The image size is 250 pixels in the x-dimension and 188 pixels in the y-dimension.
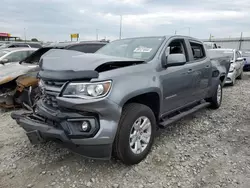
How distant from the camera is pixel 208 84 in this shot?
5.22 metres

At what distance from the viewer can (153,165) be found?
3.25 metres

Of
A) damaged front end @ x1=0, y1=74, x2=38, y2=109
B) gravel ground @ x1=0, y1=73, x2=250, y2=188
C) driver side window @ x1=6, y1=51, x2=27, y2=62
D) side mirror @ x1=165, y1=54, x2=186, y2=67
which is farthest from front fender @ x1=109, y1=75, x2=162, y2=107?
driver side window @ x1=6, y1=51, x2=27, y2=62

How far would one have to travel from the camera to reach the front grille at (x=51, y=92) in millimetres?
2845

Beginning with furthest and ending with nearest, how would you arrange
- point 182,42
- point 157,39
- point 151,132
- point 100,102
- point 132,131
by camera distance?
point 182,42 → point 157,39 → point 151,132 → point 132,131 → point 100,102

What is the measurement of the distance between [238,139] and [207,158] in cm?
108

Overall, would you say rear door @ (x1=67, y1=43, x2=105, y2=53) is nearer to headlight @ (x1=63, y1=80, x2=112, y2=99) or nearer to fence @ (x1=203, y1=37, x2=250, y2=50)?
headlight @ (x1=63, y1=80, x2=112, y2=99)

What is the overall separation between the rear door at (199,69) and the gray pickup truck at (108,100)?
0.56m

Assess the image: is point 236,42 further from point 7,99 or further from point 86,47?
point 7,99

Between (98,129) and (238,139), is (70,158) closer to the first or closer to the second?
(98,129)

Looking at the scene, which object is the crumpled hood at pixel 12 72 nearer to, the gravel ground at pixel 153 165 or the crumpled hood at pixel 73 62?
the gravel ground at pixel 153 165

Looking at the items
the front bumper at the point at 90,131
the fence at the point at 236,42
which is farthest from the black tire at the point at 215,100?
the fence at the point at 236,42

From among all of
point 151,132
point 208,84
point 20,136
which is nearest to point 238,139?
point 208,84

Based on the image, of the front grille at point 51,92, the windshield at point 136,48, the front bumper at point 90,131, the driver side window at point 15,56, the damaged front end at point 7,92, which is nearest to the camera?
the front bumper at point 90,131

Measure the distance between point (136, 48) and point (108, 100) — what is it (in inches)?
→ 66.7
